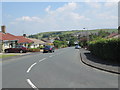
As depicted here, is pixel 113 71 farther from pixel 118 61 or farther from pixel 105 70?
pixel 118 61

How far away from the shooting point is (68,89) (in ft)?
22.2

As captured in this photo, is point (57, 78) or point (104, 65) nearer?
point (57, 78)

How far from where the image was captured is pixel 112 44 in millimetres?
15953

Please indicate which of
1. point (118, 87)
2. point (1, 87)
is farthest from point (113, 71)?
point (1, 87)

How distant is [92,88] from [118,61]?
31.4 ft

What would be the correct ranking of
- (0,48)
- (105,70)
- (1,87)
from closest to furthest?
(1,87)
(105,70)
(0,48)

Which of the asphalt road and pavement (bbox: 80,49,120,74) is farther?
pavement (bbox: 80,49,120,74)

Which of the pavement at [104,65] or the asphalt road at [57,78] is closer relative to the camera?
the asphalt road at [57,78]

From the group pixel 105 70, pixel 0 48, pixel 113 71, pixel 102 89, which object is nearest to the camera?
pixel 102 89

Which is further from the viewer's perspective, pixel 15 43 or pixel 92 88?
pixel 15 43

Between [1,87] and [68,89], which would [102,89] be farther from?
[1,87]

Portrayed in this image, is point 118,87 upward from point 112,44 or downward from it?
downward

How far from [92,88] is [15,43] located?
45799 mm

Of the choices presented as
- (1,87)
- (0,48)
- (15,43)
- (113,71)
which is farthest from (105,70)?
(15,43)
